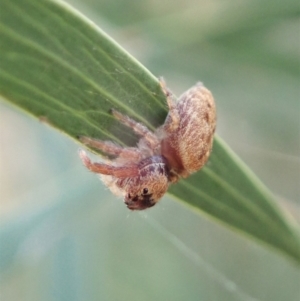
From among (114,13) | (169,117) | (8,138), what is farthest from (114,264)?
(169,117)

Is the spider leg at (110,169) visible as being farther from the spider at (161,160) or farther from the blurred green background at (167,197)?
the blurred green background at (167,197)

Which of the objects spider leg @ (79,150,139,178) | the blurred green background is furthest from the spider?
the blurred green background

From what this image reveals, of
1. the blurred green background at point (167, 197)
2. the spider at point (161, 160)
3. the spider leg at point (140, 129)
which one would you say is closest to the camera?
the spider leg at point (140, 129)

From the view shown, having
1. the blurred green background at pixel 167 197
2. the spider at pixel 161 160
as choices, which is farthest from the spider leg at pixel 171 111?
the blurred green background at pixel 167 197

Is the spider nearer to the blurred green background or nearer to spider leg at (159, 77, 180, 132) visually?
spider leg at (159, 77, 180, 132)

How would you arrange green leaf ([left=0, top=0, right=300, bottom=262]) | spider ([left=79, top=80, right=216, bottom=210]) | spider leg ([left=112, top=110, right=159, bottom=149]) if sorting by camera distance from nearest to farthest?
1. green leaf ([left=0, top=0, right=300, bottom=262])
2. spider leg ([left=112, top=110, right=159, bottom=149])
3. spider ([left=79, top=80, right=216, bottom=210])

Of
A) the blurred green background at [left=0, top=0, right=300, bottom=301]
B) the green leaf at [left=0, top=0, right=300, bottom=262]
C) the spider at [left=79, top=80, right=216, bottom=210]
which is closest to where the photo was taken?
the green leaf at [left=0, top=0, right=300, bottom=262]

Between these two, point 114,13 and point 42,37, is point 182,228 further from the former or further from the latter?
point 42,37

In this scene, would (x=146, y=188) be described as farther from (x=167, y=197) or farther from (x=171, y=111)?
(x=167, y=197)
